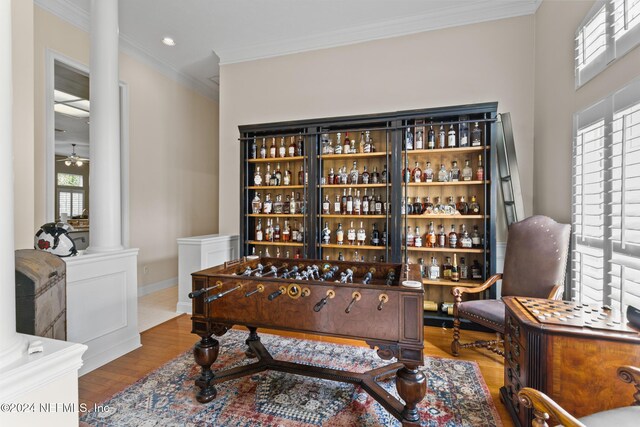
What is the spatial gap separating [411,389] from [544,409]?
0.66 metres

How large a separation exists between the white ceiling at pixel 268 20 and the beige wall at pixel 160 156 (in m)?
0.32

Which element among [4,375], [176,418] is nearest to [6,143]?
[4,375]

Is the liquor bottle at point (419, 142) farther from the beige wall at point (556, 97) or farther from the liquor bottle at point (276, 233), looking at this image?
the liquor bottle at point (276, 233)

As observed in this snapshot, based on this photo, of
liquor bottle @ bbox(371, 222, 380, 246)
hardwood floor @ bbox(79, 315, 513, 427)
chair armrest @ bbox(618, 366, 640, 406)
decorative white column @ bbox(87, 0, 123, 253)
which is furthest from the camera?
liquor bottle @ bbox(371, 222, 380, 246)

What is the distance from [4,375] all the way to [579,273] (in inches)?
130

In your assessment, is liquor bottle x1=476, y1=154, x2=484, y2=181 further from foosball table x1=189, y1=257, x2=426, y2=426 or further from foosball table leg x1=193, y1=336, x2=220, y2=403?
foosball table leg x1=193, y1=336, x2=220, y2=403

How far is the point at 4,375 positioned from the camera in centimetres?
83

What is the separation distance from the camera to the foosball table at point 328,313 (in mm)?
1599

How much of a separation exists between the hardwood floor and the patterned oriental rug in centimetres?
9

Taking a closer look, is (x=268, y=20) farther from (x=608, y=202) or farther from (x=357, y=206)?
(x=608, y=202)

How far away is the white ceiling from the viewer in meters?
3.33

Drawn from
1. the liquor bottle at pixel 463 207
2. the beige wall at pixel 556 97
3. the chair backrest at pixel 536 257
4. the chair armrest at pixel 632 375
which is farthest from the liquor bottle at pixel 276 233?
the chair armrest at pixel 632 375

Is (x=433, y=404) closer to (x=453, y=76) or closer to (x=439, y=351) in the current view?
(x=439, y=351)

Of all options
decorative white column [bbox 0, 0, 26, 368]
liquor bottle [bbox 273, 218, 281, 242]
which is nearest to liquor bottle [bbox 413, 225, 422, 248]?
liquor bottle [bbox 273, 218, 281, 242]
